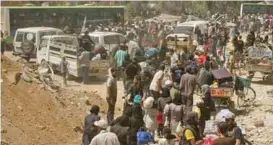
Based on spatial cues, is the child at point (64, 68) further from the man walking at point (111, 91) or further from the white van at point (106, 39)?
the man walking at point (111, 91)

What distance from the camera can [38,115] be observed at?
1277 cm

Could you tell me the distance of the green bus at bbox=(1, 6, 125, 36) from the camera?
99.3 feet

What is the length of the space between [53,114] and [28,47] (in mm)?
10856

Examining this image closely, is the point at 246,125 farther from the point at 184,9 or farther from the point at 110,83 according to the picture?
the point at 184,9

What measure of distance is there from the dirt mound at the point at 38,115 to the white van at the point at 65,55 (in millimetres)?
3867

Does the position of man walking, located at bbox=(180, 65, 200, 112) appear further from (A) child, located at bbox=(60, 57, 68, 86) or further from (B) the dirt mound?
(A) child, located at bbox=(60, 57, 68, 86)

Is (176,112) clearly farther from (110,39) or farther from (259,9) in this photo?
(259,9)

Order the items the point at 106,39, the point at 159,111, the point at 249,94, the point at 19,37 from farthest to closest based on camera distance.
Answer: the point at 19,37, the point at 106,39, the point at 249,94, the point at 159,111

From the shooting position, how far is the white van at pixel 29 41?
76.6 feet

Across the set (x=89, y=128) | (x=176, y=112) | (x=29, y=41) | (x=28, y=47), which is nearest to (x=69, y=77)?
(x=28, y=47)

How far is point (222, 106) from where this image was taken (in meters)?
13.6

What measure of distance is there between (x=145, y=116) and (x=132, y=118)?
1.68 metres

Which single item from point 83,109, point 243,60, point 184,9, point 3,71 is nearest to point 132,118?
point 83,109

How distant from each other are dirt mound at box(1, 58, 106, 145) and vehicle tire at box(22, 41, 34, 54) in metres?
7.57
